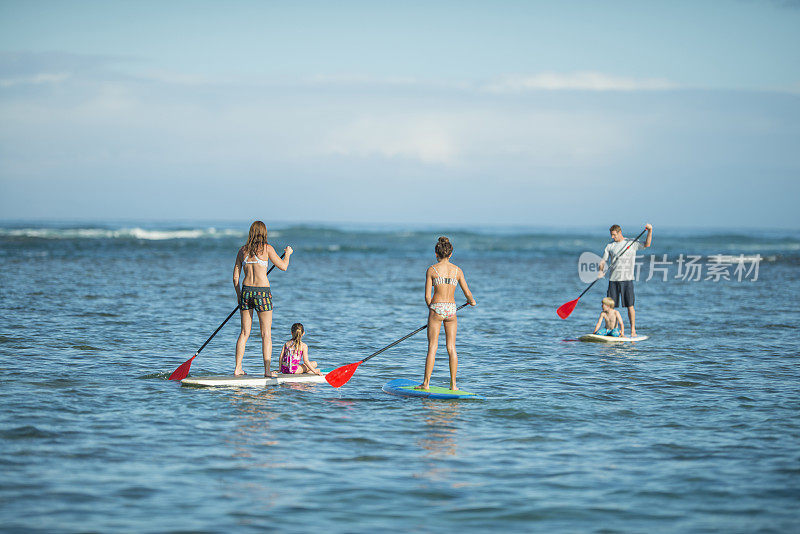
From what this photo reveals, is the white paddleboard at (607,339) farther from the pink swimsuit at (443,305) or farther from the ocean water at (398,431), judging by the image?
the pink swimsuit at (443,305)

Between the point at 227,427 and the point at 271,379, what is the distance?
81.2 inches

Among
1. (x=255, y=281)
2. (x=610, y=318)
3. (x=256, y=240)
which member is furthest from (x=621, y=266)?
(x=256, y=240)

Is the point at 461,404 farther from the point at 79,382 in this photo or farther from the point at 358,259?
the point at 358,259

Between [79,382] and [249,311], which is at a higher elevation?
[249,311]

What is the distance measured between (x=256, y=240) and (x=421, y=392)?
2.70 metres

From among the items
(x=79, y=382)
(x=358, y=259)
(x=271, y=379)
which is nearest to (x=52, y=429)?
(x=79, y=382)

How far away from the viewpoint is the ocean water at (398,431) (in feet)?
18.9

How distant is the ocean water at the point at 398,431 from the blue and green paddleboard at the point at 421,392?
155 mm

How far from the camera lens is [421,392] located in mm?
9453

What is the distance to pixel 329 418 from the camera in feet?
27.8

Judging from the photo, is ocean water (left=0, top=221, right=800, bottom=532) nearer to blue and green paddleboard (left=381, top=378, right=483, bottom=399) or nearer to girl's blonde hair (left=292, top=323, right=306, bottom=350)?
blue and green paddleboard (left=381, top=378, right=483, bottom=399)

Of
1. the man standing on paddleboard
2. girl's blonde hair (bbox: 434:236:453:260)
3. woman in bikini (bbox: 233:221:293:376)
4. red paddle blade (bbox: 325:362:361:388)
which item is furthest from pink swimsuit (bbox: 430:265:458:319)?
the man standing on paddleboard

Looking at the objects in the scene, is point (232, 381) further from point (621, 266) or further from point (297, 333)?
point (621, 266)

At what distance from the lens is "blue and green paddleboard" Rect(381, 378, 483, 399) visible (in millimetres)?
9406
